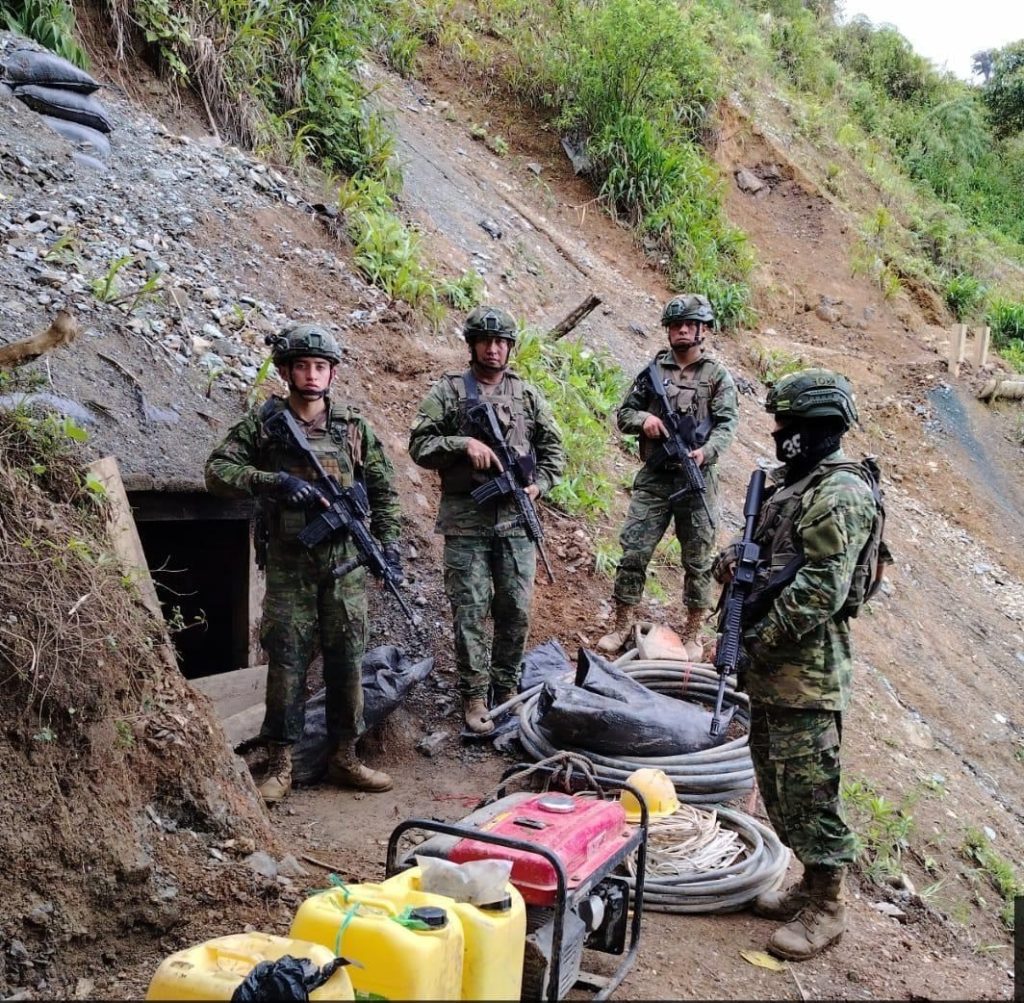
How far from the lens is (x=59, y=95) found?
7.71 meters

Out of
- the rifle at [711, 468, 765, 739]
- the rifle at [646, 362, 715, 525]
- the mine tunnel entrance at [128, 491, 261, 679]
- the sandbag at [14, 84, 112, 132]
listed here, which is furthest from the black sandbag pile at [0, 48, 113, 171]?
the rifle at [711, 468, 765, 739]

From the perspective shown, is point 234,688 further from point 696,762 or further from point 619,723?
point 696,762

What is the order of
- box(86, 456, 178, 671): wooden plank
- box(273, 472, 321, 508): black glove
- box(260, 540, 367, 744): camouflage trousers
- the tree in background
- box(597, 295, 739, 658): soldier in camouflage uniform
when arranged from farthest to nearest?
the tree in background < box(597, 295, 739, 658): soldier in camouflage uniform < box(260, 540, 367, 744): camouflage trousers < box(273, 472, 321, 508): black glove < box(86, 456, 178, 671): wooden plank

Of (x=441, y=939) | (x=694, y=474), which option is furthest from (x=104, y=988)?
(x=694, y=474)

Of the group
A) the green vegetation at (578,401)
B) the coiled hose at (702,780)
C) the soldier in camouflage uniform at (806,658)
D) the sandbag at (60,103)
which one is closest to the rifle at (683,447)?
the coiled hose at (702,780)

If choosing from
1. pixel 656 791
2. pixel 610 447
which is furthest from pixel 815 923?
pixel 610 447

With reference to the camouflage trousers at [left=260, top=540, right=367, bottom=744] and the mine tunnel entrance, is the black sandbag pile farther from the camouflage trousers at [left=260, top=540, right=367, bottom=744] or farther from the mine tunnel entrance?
the camouflage trousers at [left=260, top=540, right=367, bottom=744]

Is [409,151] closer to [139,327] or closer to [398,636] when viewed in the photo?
[139,327]

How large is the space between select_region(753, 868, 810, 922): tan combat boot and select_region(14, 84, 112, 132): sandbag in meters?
7.23

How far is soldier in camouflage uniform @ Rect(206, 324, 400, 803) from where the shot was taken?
4668mm

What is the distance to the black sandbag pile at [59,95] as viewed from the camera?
25.0 ft

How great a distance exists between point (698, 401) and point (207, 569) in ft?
11.1

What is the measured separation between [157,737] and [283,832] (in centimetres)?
90

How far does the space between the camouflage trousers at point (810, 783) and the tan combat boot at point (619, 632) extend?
241 cm
